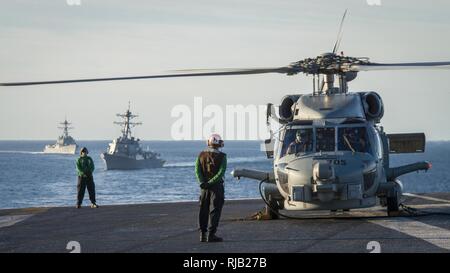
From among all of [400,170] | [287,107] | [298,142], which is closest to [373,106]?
[400,170]

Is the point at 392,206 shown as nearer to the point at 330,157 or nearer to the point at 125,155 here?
the point at 330,157

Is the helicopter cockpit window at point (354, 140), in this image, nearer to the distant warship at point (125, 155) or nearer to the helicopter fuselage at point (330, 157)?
the helicopter fuselage at point (330, 157)

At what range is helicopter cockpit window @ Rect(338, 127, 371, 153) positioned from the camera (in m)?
18.1

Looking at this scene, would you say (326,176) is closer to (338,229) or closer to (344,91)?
(338,229)

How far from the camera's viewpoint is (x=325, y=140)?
1830 centimetres

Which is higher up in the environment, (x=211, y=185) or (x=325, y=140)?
(x=325, y=140)

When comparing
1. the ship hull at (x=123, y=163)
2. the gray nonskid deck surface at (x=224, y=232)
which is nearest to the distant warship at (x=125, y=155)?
the ship hull at (x=123, y=163)

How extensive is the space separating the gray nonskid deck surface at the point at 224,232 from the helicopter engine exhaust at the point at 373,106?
2443 mm

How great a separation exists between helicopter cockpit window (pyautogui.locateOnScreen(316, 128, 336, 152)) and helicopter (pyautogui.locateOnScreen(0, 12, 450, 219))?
0.02m

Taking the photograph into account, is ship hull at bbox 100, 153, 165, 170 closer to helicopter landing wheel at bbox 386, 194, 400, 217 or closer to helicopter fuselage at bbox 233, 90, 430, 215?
helicopter fuselage at bbox 233, 90, 430, 215

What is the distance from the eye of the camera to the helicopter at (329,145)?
17.3m

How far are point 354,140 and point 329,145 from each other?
61 cm

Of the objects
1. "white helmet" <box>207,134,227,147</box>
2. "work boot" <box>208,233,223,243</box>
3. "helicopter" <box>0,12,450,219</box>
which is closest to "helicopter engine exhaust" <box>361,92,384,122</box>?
"helicopter" <box>0,12,450,219</box>
